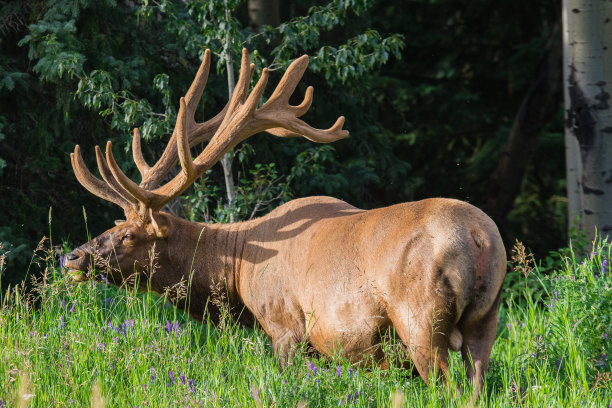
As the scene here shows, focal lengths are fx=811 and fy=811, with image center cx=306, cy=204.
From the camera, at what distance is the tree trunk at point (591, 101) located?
7.43 meters

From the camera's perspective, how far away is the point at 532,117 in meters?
11.4

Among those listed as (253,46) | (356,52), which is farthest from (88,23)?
(356,52)

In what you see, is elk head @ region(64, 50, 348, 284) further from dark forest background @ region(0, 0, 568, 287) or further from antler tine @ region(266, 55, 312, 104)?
dark forest background @ region(0, 0, 568, 287)

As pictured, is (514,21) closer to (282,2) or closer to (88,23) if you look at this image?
(282,2)

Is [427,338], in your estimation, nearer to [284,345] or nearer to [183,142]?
[284,345]

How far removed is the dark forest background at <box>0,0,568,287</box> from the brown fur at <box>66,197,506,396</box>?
96 cm

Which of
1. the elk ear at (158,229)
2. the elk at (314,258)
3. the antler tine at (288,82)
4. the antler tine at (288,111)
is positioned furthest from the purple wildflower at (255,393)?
the antler tine at (288,82)

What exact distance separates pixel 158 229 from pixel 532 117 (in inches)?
295

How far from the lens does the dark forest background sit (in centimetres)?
688

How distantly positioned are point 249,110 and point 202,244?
96cm

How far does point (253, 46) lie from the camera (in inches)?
298

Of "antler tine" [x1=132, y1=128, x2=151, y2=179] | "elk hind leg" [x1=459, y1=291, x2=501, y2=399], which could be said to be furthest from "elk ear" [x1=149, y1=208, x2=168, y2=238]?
"elk hind leg" [x1=459, y1=291, x2=501, y2=399]

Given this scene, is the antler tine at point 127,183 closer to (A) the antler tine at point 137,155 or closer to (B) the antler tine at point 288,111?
(A) the antler tine at point 137,155

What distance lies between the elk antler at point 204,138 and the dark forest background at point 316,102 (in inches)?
18.1
